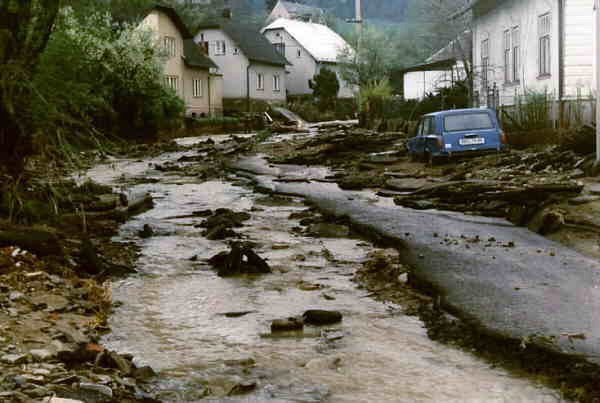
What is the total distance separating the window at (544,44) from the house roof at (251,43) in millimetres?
47788

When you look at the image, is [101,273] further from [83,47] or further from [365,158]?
[83,47]

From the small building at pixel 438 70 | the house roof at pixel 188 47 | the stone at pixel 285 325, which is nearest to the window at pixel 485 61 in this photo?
the small building at pixel 438 70

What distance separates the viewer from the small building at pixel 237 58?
226ft

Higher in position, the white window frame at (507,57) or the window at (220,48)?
the window at (220,48)

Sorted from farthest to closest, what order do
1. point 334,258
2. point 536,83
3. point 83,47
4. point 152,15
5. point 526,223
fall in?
point 152,15
point 83,47
point 536,83
point 526,223
point 334,258

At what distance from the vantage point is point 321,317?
6.62m

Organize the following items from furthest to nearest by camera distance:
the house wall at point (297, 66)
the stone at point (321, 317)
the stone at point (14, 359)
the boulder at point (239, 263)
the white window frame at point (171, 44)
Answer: the house wall at point (297, 66)
the white window frame at point (171, 44)
the boulder at point (239, 263)
the stone at point (321, 317)
the stone at point (14, 359)

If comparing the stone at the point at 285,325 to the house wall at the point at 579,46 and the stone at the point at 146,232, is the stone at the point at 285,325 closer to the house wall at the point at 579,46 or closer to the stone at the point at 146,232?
the stone at the point at 146,232

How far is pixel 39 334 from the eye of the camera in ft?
19.2

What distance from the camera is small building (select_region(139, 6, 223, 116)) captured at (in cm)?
5347

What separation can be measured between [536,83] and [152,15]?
34.8 metres

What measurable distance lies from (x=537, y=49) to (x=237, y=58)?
4859 cm

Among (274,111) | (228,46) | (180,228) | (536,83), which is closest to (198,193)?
(180,228)

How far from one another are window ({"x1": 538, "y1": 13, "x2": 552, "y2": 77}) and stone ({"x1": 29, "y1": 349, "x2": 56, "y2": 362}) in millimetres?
18605
